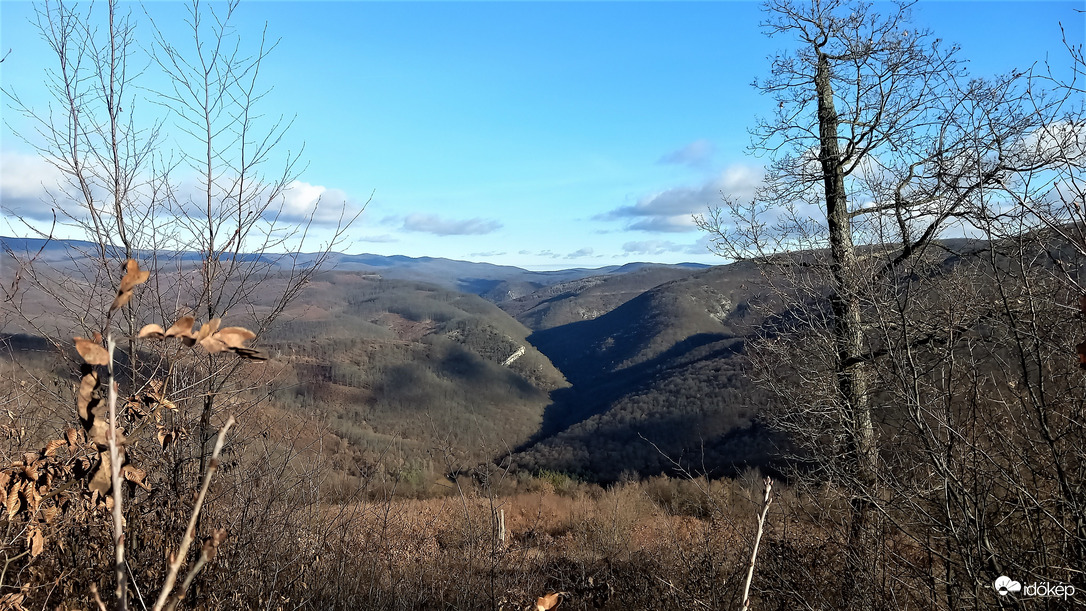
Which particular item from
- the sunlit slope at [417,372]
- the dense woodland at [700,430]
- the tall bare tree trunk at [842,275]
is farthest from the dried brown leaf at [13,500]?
the sunlit slope at [417,372]

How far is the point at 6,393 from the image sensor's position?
5906 millimetres

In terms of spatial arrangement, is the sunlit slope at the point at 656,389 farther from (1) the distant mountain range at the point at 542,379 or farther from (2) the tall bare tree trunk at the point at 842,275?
(2) the tall bare tree trunk at the point at 842,275

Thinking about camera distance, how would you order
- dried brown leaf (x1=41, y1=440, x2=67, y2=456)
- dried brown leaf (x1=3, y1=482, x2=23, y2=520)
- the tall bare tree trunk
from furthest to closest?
the tall bare tree trunk, dried brown leaf (x1=41, y1=440, x2=67, y2=456), dried brown leaf (x1=3, y1=482, x2=23, y2=520)

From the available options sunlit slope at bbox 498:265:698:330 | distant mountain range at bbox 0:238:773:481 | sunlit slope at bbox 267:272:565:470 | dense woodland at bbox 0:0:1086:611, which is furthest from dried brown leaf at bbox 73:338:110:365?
sunlit slope at bbox 498:265:698:330

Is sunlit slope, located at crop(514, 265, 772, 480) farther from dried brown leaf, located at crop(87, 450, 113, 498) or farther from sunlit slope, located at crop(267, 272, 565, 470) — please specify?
dried brown leaf, located at crop(87, 450, 113, 498)

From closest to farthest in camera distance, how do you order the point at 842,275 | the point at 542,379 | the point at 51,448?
the point at 51,448 < the point at 842,275 < the point at 542,379

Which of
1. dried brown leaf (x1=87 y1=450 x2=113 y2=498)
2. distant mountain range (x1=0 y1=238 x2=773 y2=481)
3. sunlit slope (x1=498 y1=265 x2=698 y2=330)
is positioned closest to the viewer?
dried brown leaf (x1=87 y1=450 x2=113 y2=498)

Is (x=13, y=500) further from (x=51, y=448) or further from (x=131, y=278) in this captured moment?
(x=131, y=278)

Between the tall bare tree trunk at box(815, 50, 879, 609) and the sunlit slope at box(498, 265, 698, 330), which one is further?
the sunlit slope at box(498, 265, 698, 330)

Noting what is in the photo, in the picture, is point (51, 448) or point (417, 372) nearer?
point (51, 448)

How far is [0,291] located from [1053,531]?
268 inches

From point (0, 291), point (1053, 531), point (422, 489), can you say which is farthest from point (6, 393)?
point (422, 489)

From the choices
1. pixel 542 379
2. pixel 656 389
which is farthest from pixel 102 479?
pixel 542 379

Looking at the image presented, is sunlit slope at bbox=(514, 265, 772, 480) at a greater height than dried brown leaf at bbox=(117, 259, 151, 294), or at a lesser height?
lesser
